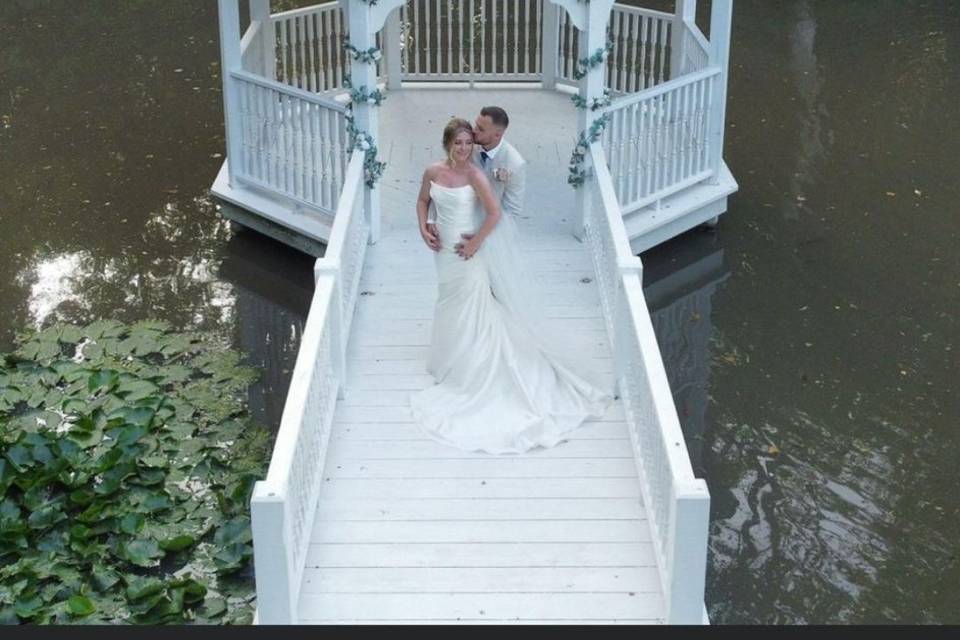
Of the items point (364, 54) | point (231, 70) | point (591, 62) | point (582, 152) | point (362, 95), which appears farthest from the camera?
point (231, 70)

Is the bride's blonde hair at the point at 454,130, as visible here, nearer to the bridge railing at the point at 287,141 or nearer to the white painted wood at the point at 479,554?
the white painted wood at the point at 479,554

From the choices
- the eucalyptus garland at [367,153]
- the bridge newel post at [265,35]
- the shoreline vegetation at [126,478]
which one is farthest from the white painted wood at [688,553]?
the bridge newel post at [265,35]

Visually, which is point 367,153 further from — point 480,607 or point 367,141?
point 480,607

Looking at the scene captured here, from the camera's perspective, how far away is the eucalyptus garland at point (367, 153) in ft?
36.2

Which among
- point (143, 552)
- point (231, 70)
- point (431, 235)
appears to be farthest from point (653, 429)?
point (231, 70)

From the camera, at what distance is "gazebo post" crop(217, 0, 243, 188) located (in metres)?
12.4

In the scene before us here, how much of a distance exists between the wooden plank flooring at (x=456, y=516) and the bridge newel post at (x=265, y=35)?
419 centimetres

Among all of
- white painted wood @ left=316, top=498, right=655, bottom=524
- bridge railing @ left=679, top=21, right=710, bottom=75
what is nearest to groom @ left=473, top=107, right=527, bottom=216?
white painted wood @ left=316, top=498, right=655, bottom=524

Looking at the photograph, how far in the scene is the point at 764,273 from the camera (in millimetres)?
12938

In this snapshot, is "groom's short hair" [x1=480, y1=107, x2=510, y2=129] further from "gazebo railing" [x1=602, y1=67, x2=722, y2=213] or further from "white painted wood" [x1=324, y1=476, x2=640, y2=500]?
"gazebo railing" [x1=602, y1=67, x2=722, y2=213]

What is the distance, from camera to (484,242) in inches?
348

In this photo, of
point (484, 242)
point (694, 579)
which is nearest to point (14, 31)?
point (484, 242)

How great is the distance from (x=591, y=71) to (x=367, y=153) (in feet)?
5.68

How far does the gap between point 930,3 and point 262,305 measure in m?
13.7
